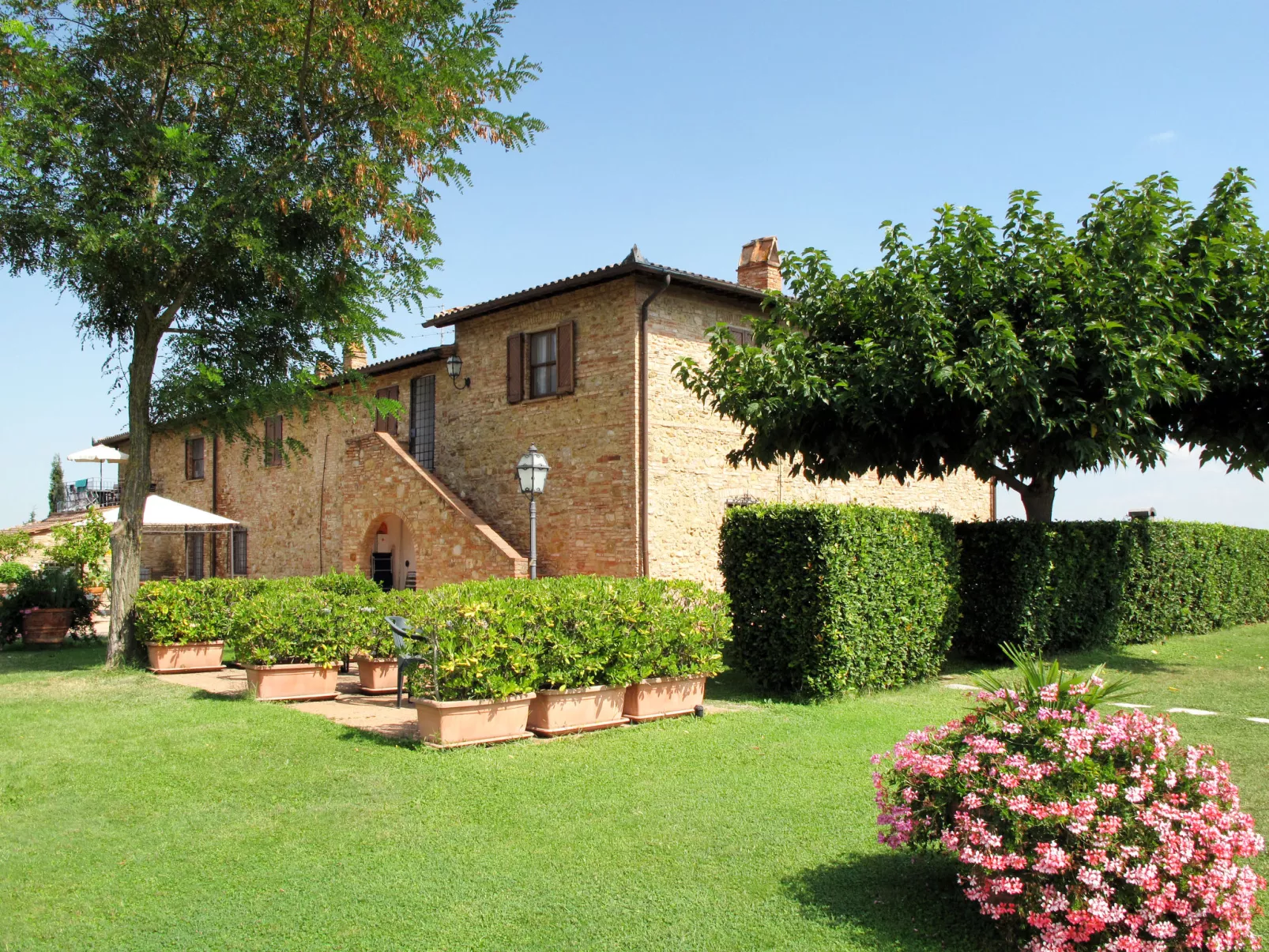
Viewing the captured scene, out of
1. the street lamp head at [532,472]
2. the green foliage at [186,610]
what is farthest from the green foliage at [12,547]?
the street lamp head at [532,472]

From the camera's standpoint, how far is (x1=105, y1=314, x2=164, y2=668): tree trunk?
12.4 m

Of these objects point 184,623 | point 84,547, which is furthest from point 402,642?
point 84,547

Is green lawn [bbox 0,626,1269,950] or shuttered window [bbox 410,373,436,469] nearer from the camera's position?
green lawn [bbox 0,626,1269,950]

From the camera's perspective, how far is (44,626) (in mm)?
15328

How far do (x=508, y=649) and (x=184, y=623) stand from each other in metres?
6.90

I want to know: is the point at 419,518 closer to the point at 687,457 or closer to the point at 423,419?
the point at 423,419

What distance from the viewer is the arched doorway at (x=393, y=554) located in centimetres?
1997

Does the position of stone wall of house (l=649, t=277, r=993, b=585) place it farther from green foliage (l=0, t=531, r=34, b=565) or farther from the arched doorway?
green foliage (l=0, t=531, r=34, b=565)

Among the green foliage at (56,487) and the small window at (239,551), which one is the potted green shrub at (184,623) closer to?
the small window at (239,551)

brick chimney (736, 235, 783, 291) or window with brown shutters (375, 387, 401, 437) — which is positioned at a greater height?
brick chimney (736, 235, 783, 291)

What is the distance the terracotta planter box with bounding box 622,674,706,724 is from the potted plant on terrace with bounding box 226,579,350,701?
357 centimetres

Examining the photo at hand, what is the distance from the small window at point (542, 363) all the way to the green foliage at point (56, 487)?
113 ft

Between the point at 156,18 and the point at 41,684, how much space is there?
8.55 metres

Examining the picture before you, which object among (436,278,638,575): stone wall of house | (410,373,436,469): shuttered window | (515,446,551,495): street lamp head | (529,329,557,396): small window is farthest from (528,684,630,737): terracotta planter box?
(410,373,436,469): shuttered window
